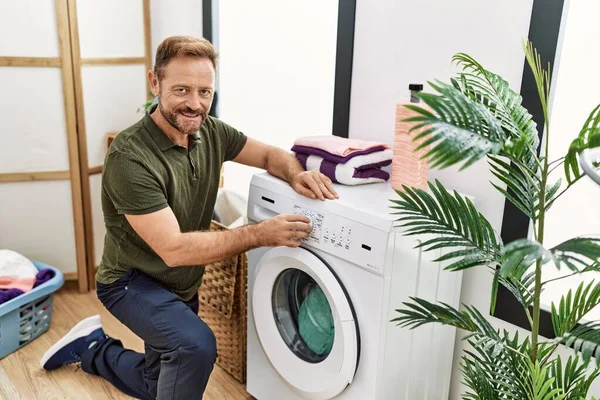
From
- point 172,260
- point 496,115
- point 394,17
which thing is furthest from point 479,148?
point 394,17

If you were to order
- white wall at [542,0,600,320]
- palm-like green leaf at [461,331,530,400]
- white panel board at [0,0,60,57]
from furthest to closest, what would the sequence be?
white panel board at [0,0,60,57], white wall at [542,0,600,320], palm-like green leaf at [461,331,530,400]

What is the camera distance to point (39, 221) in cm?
279

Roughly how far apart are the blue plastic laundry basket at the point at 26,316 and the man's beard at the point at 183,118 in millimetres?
1151

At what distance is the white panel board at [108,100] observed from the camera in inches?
108

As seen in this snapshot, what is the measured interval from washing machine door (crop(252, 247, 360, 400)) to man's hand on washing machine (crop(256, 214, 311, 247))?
5 cm

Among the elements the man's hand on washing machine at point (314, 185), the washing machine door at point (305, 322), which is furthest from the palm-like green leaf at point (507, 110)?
the washing machine door at point (305, 322)

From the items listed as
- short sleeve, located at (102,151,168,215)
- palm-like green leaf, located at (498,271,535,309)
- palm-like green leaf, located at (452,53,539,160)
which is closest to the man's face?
short sleeve, located at (102,151,168,215)

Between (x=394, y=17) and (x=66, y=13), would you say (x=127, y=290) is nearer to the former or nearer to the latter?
(x=394, y=17)

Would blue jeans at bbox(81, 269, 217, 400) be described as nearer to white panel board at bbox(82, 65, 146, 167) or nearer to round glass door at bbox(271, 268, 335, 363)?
round glass door at bbox(271, 268, 335, 363)

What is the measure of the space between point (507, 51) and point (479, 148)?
0.83 m

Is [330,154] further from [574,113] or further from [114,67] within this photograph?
[114,67]

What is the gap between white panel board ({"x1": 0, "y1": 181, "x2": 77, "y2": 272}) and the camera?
2.73 metres

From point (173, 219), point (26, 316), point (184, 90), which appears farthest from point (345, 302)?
point (26, 316)

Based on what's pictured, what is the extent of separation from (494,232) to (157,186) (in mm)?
911
